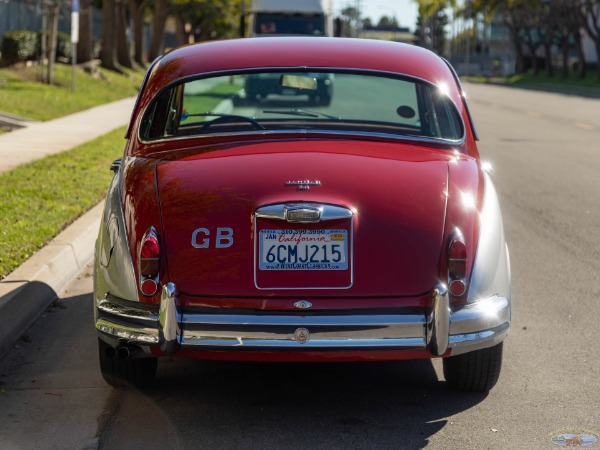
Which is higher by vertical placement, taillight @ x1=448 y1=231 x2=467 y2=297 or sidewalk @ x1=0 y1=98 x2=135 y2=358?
taillight @ x1=448 y1=231 x2=467 y2=297

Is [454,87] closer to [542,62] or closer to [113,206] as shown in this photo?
[113,206]

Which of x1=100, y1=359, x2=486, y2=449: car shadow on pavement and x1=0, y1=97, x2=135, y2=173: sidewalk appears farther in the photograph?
x1=0, y1=97, x2=135, y2=173: sidewalk

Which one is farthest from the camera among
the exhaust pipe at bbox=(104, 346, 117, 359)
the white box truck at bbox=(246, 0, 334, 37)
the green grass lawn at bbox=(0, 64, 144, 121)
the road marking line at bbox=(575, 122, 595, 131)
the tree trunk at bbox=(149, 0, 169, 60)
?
the tree trunk at bbox=(149, 0, 169, 60)

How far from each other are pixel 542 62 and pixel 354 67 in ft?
353

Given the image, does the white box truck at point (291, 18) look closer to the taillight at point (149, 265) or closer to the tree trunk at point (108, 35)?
the tree trunk at point (108, 35)

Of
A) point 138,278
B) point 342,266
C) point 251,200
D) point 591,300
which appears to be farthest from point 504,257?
point 591,300

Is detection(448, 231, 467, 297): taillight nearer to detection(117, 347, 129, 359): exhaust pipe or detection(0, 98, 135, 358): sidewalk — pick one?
detection(117, 347, 129, 359): exhaust pipe

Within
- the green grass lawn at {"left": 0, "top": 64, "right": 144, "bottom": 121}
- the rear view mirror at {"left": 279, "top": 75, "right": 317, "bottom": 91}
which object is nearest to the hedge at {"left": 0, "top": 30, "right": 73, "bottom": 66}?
the green grass lawn at {"left": 0, "top": 64, "right": 144, "bottom": 121}

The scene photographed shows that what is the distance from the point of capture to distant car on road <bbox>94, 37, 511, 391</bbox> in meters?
4.90

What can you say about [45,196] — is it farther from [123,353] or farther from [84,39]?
[84,39]

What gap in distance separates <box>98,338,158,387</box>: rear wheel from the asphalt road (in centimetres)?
7

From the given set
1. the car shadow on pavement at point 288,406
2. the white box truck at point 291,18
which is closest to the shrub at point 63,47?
the white box truck at point 291,18

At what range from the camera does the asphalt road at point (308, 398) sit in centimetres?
494

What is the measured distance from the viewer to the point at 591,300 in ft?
25.1
